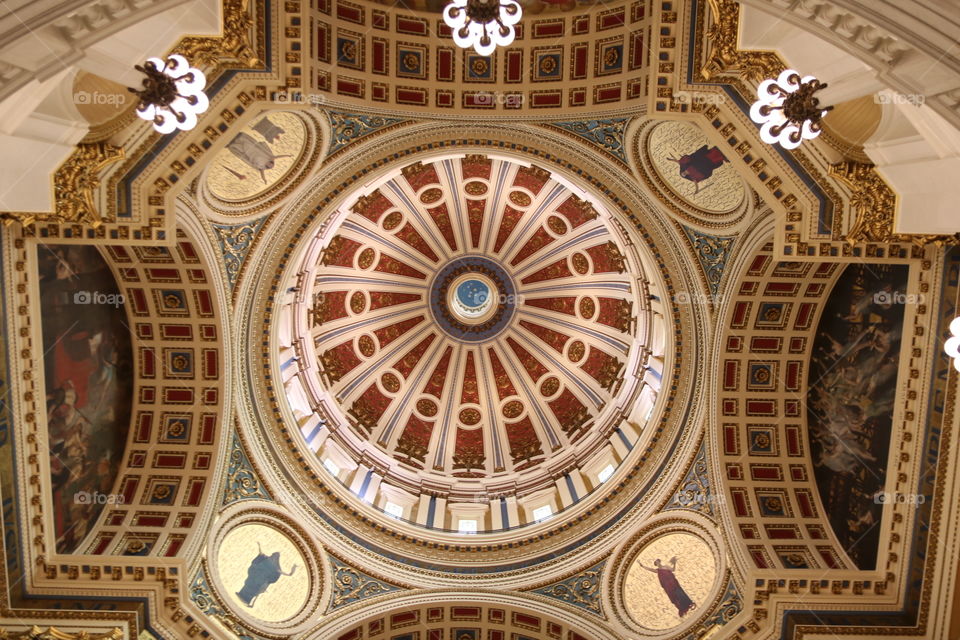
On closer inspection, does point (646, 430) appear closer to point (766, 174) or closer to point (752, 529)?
point (752, 529)

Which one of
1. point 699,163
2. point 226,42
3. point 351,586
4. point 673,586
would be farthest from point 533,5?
point 351,586

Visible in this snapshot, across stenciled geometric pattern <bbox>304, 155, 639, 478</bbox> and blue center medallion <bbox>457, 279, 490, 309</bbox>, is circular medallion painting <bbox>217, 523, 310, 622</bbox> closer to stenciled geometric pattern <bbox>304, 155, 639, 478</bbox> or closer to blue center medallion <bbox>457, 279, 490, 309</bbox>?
stenciled geometric pattern <bbox>304, 155, 639, 478</bbox>

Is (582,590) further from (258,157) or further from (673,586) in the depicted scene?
(258,157)

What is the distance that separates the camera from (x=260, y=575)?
57.1 feet

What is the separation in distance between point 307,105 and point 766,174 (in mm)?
8442

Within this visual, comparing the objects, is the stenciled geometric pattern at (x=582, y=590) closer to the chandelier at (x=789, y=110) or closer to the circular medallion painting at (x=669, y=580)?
the circular medallion painting at (x=669, y=580)

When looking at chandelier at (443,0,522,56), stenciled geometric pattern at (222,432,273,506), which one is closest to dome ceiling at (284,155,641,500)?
stenciled geometric pattern at (222,432,273,506)

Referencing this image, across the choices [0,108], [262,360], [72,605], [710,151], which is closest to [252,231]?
[262,360]

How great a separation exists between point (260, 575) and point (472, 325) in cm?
1304

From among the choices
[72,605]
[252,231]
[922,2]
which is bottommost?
[72,605]

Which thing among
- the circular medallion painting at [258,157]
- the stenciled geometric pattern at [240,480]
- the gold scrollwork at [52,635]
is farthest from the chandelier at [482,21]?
the gold scrollwork at [52,635]

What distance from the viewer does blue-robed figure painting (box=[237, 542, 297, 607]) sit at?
17.0m

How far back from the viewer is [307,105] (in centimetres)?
1378

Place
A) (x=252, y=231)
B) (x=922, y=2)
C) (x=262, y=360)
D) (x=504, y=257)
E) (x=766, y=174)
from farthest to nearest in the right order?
(x=504, y=257) → (x=262, y=360) → (x=252, y=231) → (x=766, y=174) → (x=922, y=2)
